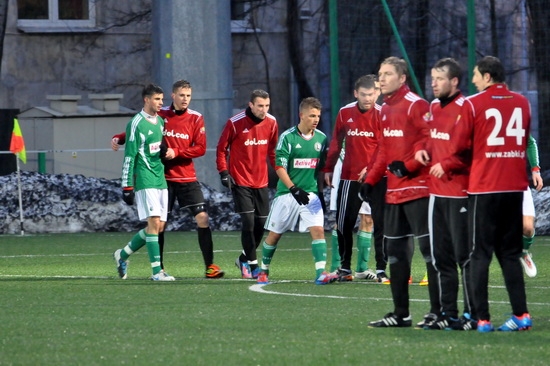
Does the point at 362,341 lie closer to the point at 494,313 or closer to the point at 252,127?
the point at 494,313

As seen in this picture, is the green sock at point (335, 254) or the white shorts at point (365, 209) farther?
the white shorts at point (365, 209)

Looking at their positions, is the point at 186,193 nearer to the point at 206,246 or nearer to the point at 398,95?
the point at 206,246

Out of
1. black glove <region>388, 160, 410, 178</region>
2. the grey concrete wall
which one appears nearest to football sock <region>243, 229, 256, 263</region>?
black glove <region>388, 160, 410, 178</region>

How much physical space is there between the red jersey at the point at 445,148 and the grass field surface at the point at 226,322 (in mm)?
938

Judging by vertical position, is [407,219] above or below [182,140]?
below

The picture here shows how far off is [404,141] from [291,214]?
4016 mm

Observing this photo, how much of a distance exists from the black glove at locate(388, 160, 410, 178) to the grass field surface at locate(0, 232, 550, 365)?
103 cm

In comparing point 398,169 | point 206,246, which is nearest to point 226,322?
point 398,169

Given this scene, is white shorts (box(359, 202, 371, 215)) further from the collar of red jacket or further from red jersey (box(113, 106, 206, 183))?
the collar of red jacket

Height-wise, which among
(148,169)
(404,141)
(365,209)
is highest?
(404,141)

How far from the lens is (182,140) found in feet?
49.1

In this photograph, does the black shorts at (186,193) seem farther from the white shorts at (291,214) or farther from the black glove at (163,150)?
the white shorts at (291,214)

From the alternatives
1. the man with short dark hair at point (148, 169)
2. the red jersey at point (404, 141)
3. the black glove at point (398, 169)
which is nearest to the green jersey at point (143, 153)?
the man with short dark hair at point (148, 169)

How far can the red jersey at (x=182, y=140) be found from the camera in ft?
49.0
